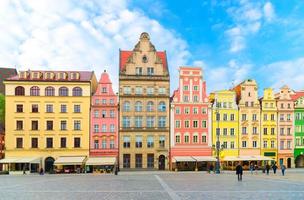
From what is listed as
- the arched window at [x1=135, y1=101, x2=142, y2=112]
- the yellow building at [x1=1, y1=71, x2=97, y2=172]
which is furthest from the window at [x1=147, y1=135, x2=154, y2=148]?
the yellow building at [x1=1, y1=71, x2=97, y2=172]

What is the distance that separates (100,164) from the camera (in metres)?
61.3

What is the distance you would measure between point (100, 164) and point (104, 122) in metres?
9.49

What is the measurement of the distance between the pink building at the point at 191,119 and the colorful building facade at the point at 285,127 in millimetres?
13998

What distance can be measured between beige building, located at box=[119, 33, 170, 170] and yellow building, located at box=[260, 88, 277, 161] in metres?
18.5

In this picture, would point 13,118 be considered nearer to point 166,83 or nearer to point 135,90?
point 135,90

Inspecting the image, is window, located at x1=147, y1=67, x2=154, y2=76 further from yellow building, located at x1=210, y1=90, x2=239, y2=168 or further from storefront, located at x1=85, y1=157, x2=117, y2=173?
storefront, located at x1=85, y1=157, x2=117, y2=173

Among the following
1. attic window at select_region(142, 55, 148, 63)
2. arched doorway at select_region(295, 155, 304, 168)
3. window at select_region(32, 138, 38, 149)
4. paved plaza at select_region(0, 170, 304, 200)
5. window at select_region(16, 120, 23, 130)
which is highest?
attic window at select_region(142, 55, 148, 63)

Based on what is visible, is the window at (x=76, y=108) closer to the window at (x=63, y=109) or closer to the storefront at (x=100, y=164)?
the window at (x=63, y=109)

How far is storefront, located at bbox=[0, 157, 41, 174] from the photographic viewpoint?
6219 centimetres

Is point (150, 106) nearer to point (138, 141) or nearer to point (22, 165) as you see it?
point (138, 141)

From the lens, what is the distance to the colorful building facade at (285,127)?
7219cm

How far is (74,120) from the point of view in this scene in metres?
67.7

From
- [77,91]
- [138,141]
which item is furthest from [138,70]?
[138,141]

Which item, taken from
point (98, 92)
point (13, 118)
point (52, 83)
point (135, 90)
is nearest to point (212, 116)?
point (135, 90)
